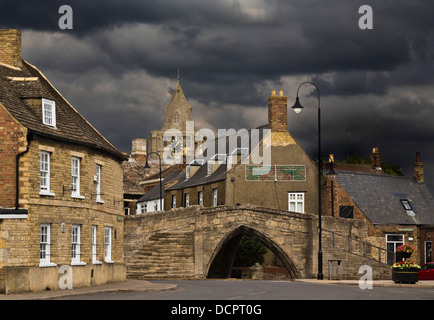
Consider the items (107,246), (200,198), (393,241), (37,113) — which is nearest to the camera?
(37,113)

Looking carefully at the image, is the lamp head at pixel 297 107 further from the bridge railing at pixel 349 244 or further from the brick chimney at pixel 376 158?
the brick chimney at pixel 376 158

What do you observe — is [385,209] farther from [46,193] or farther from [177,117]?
[177,117]

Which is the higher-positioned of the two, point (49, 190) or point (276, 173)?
point (276, 173)

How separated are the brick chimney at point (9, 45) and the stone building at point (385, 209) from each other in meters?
27.3

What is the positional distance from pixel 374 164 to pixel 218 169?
24.9m

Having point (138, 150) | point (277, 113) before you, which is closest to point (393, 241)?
point (277, 113)

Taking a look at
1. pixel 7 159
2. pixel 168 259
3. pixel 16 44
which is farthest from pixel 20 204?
pixel 168 259

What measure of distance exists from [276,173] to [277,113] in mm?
4693

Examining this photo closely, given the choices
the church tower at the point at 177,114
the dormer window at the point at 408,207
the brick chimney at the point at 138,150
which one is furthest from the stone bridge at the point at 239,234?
the church tower at the point at 177,114

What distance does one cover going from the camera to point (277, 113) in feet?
198

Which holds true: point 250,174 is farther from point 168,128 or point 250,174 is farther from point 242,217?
point 168,128

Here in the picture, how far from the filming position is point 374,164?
82.7 m

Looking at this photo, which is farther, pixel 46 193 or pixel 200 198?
pixel 200 198

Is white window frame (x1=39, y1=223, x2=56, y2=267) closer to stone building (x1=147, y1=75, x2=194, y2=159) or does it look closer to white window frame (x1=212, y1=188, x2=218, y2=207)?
white window frame (x1=212, y1=188, x2=218, y2=207)
